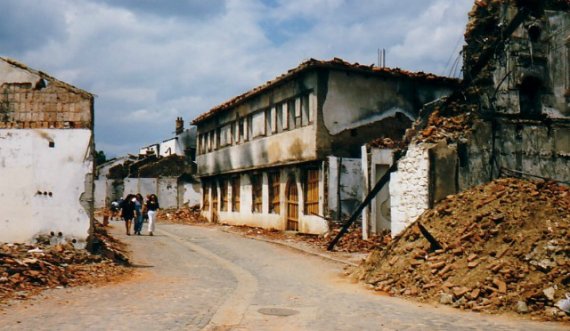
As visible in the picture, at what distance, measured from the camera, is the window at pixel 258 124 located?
26.7 meters

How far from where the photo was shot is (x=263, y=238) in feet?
74.0

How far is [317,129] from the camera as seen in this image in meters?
21.4

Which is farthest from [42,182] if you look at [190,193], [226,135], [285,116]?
[190,193]

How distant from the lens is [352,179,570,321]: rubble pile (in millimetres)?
9289

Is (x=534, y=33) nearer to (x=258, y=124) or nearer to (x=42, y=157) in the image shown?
(x=258, y=124)

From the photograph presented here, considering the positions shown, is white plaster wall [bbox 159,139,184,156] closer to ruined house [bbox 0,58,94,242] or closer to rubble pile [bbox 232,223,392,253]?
rubble pile [bbox 232,223,392,253]

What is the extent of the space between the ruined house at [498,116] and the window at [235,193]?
1465cm

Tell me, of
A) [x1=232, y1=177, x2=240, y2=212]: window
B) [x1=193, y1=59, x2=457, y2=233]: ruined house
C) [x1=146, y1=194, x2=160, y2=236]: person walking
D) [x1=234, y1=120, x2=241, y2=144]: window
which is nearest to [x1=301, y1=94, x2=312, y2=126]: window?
[x1=193, y1=59, x2=457, y2=233]: ruined house

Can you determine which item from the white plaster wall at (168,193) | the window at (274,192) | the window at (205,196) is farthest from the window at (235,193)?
the white plaster wall at (168,193)

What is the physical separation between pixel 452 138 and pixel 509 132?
1.69 meters

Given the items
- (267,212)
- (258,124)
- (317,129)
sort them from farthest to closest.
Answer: (258,124) → (267,212) → (317,129)

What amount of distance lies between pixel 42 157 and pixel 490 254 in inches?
412

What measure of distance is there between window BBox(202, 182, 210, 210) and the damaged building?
8793mm

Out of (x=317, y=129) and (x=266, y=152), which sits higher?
(x=317, y=129)
